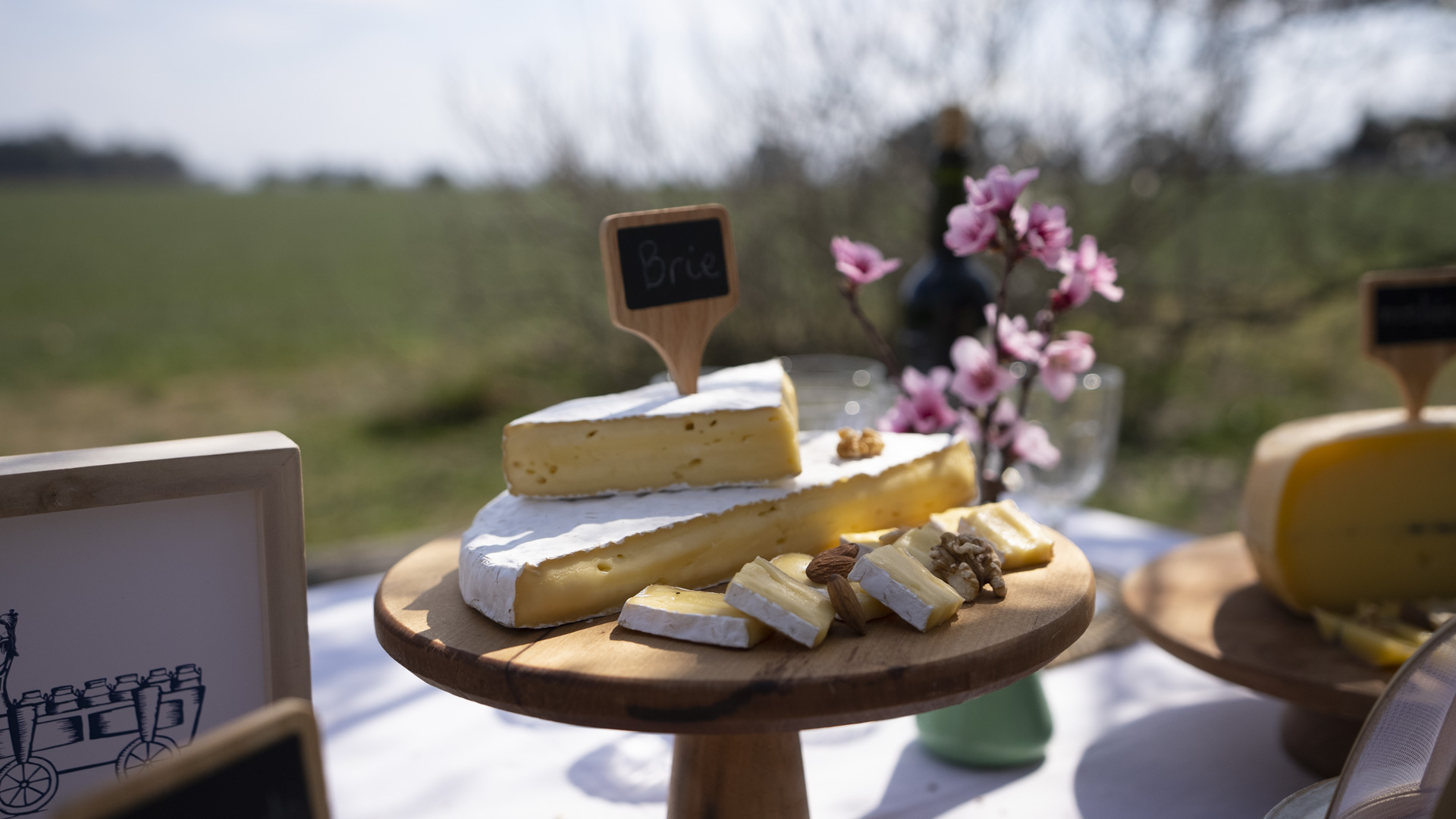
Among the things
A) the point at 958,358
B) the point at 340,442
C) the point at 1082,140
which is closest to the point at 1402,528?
the point at 958,358

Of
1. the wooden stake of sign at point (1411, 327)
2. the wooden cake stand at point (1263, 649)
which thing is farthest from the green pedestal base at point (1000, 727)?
the wooden stake of sign at point (1411, 327)

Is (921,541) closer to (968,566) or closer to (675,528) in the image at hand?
(968,566)

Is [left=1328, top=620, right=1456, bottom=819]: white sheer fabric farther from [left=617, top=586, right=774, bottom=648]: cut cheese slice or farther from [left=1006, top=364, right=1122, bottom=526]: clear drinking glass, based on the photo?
[left=1006, top=364, right=1122, bottom=526]: clear drinking glass

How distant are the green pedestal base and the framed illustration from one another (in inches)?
33.8

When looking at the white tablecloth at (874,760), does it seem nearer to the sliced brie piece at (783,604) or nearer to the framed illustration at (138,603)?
the framed illustration at (138,603)

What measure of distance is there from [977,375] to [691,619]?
634mm

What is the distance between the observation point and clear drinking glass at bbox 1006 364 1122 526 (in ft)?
5.50

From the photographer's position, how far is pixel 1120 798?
1.27m

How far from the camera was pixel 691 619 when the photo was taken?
88 centimetres

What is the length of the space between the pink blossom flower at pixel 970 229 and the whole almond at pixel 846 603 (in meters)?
0.55

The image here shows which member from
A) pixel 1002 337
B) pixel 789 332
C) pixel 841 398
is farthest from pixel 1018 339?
pixel 789 332

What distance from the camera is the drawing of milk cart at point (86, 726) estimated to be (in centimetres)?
90

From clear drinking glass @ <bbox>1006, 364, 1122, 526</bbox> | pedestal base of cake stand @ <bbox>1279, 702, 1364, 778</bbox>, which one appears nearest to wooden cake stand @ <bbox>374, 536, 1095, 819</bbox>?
pedestal base of cake stand @ <bbox>1279, 702, 1364, 778</bbox>

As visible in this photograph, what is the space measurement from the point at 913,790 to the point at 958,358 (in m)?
0.60
